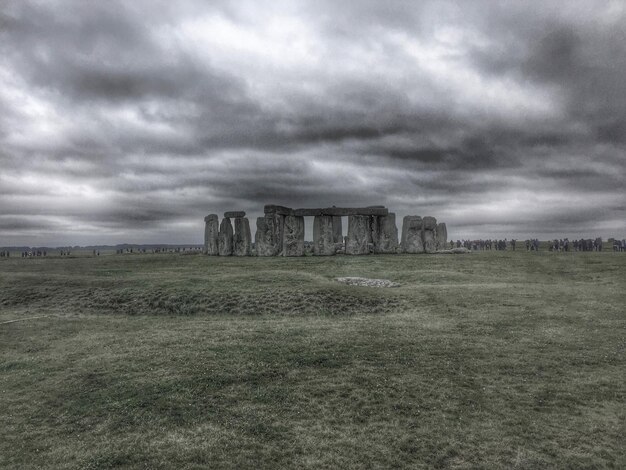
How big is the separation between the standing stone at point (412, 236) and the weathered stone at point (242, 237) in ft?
51.4

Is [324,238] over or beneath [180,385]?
over

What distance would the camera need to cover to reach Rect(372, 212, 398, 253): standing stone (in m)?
42.2

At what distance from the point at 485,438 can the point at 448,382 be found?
2459 mm

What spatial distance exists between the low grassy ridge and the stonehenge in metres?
18.6

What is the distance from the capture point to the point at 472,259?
113ft

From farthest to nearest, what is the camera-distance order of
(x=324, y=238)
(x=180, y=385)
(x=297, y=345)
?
(x=324, y=238) < (x=297, y=345) < (x=180, y=385)

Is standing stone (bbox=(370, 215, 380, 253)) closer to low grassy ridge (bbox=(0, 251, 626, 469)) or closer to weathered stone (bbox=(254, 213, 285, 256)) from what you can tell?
weathered stone (bbox=(254, 213, 285, 256))

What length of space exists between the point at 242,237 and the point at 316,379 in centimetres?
3229

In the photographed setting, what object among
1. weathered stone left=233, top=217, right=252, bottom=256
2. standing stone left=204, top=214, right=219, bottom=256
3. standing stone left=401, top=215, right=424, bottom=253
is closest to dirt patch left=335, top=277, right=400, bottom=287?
standing stone left=401, top=215, right=424, bottom=253

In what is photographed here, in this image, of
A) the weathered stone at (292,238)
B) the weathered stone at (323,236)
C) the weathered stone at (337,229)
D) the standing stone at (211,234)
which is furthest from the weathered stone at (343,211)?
the standing stone at (211,234)

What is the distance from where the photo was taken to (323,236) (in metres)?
40.6

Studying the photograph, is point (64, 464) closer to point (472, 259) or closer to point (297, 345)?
point (297, 345)

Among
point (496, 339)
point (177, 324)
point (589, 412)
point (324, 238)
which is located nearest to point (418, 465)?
point (589, 412)

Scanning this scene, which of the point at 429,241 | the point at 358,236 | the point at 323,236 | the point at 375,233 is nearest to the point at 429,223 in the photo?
the point at 429,241
